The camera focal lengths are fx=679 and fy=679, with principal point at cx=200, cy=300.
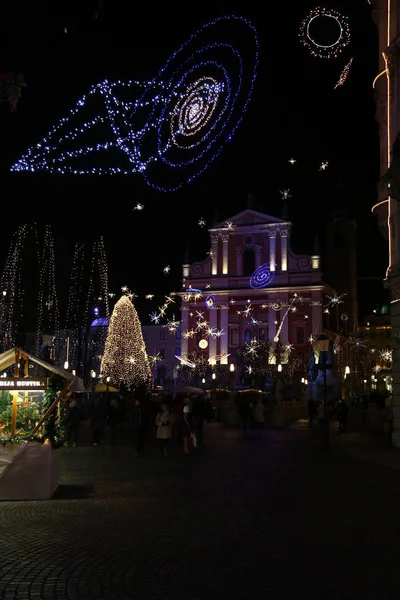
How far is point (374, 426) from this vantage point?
101 feet

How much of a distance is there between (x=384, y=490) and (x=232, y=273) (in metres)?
58.8

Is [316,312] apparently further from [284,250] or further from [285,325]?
[284,250]

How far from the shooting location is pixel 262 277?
6812cm

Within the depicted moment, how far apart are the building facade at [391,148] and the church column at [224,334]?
145 ft

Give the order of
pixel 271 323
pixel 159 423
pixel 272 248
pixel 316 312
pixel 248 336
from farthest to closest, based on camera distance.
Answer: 1. pixel 248 336
2. pixel 272 248
3. pixel 271 323
4. pixel 316 312
5. pixel 159 423

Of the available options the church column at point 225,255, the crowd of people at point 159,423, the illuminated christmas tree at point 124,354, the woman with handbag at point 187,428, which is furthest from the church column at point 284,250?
the woman with handbag at point 187,428

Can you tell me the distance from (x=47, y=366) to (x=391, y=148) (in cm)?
1392

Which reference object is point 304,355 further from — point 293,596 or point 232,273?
point 293,596

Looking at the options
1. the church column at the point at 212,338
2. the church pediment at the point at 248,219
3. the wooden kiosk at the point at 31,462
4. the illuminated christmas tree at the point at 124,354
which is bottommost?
the wooden kiosk at the point at 31,462

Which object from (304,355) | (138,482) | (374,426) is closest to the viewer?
(138,482)

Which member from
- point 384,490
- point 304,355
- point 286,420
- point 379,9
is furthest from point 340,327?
point 384,490

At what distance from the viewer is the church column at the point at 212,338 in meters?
69.6

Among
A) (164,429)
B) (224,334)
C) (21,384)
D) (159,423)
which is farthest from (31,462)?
(224,334)

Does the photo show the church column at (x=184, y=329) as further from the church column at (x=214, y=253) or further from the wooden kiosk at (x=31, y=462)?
the wooden kiosk at (x=31, y=462)
